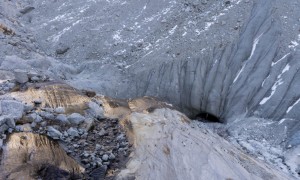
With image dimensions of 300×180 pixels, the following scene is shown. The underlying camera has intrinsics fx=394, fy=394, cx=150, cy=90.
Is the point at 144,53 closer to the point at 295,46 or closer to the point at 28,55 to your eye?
the point at 28,55

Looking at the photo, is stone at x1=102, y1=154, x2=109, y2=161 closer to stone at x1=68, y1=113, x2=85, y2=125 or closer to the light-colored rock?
the light-colored rock

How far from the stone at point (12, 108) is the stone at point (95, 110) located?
2044 millimetres

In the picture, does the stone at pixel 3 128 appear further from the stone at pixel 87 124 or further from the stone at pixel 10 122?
the stone at pixel 87 124

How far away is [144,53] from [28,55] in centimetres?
528

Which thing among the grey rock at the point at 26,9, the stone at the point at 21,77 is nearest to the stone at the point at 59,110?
the stone at the point at 21,77

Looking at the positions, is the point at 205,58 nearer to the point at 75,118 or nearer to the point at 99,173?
the point at 75,118

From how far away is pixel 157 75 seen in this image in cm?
1792

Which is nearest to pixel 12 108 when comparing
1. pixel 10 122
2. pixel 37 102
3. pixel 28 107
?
pixel 28 107

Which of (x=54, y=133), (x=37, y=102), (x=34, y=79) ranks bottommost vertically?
(x=54, y=133)

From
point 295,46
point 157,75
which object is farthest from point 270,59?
point 157,75

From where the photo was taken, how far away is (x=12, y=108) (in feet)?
34.2

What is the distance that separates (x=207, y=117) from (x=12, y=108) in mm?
9972

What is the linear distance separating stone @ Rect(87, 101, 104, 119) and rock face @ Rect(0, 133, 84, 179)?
2109 mm

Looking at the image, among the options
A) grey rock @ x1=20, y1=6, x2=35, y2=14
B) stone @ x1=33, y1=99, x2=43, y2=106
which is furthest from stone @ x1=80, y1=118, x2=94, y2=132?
grey rock @ x1=20, y1=6, x2=35, y2=14
